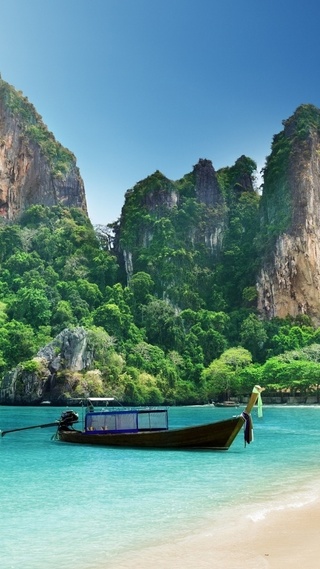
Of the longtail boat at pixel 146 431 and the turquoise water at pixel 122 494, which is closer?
the turquoise water at pixel 122 494

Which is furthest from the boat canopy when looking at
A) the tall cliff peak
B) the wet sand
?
the tall cliff peak

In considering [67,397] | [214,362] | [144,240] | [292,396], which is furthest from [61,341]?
[144,240]

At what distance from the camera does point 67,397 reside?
66.7 m

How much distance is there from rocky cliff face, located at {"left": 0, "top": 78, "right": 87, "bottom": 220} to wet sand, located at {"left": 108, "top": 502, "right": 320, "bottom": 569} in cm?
10458

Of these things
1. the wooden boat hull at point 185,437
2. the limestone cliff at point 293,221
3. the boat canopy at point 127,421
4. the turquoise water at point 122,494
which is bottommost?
the turquoise water at point 122,494

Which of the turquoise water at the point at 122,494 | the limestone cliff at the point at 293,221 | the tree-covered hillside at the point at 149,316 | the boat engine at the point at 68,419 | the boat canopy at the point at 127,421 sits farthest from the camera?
the limestone cliff at the point at 293,221

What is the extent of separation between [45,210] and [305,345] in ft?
171

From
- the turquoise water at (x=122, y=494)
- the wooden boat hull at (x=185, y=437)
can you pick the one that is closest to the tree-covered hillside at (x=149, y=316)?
the wooden boat hull at (x=185, y=437)

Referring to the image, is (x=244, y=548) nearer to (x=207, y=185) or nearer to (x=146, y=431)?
(x=146, y=431)

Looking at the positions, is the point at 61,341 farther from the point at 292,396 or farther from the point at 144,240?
the point at 144,240

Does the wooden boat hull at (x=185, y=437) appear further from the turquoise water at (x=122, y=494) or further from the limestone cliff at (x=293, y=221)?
the limestone cliff at (x=293, y=221)

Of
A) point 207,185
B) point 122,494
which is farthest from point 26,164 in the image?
point 122,494

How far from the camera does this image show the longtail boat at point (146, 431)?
2245 centimetres

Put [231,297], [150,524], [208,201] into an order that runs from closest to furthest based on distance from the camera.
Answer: [150,524], [231,297], [208,201]
